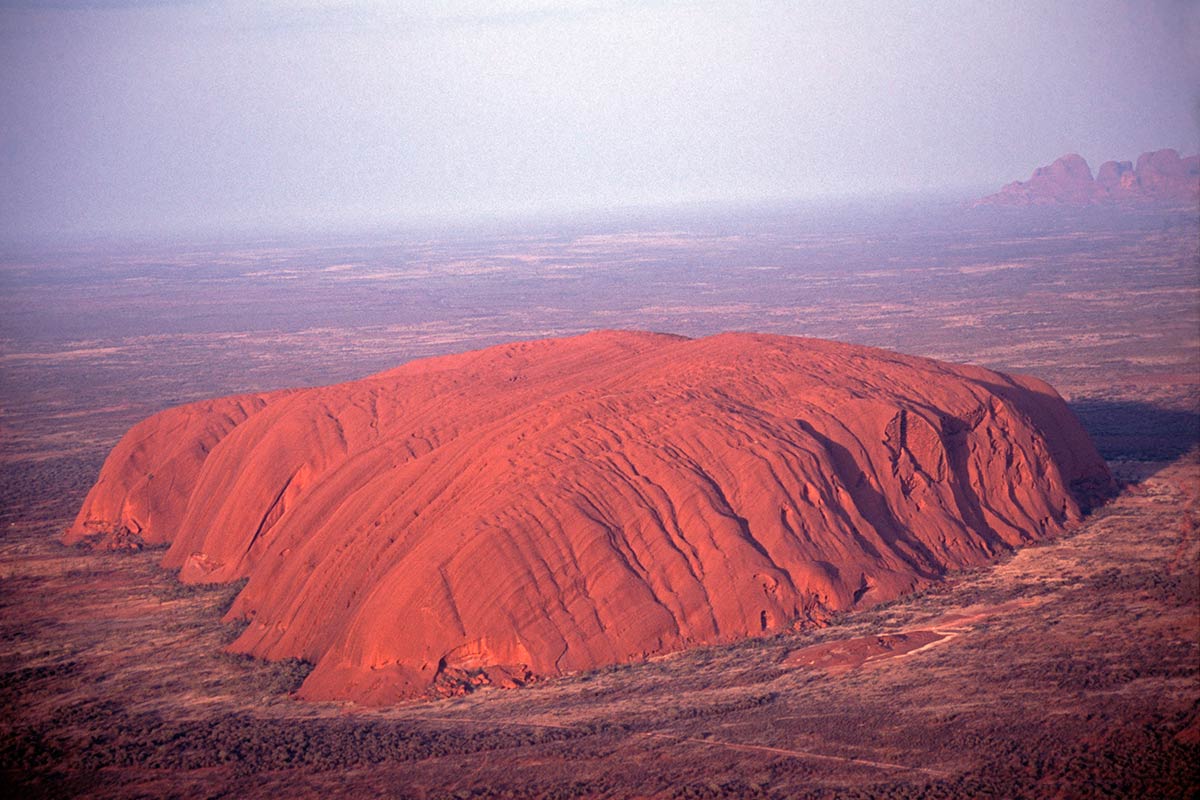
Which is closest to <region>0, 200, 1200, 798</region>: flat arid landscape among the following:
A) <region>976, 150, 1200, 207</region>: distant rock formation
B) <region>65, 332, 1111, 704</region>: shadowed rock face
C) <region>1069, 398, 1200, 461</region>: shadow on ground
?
<region>1069, 398, 1200, 461</region>: shadow on ground

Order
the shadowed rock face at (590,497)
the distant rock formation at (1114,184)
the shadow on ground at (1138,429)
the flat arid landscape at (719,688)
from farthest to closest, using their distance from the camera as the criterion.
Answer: the distant rock formation at (1114,184), the shadow on ground at (1138,429), the shadowed rock face at (590,497), the flat arid landscape at (719,688)

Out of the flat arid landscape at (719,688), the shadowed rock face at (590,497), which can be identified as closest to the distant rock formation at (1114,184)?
the flat arid landscape at (719,688)

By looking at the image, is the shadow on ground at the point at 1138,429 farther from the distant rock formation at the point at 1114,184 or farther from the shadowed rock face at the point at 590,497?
the distant rock formation at the point at 1114,184

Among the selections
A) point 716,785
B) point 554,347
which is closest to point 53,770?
point 716,785

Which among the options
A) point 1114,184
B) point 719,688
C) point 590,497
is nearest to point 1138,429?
point 590,497

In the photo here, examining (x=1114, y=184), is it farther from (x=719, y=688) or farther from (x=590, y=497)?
(x=719, y=688)

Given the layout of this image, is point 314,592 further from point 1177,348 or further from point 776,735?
point 1177,348
